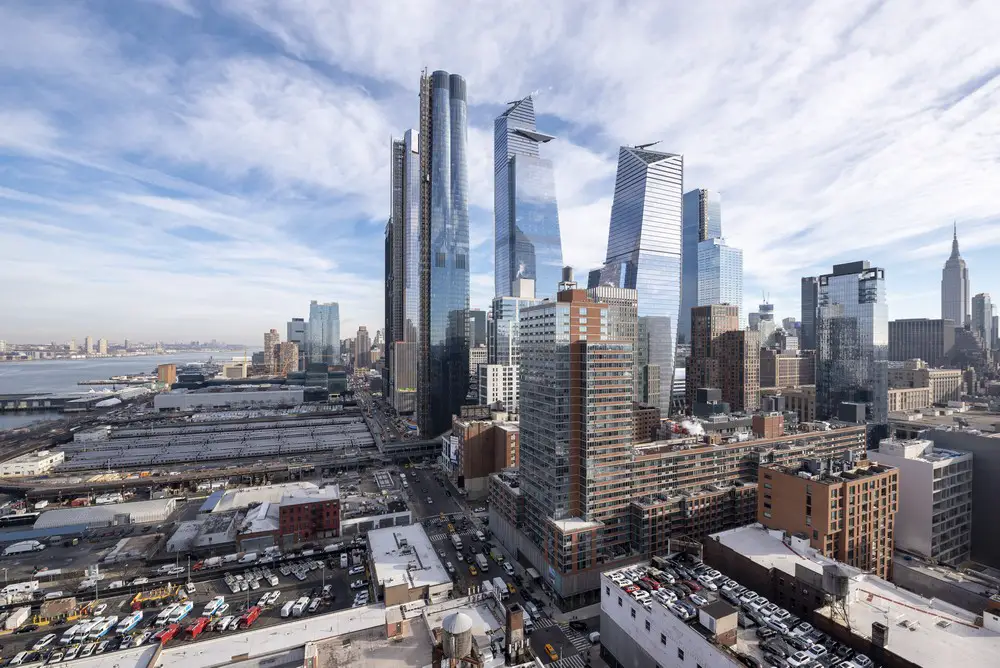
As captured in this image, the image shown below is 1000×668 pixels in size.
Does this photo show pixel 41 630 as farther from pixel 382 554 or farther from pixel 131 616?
pixel 382 554

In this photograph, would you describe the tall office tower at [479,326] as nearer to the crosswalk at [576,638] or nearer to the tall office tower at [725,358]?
the tall office tower at [725,358]

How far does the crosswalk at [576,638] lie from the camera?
4406 centimetres

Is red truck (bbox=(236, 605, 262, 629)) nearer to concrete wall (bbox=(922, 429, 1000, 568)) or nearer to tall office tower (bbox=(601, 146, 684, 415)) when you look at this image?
concrete wall (bbox=(922, 429, 1000, 568))

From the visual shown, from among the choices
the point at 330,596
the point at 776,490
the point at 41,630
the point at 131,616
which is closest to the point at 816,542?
the point at 776,490

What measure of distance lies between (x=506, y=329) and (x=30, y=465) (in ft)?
400

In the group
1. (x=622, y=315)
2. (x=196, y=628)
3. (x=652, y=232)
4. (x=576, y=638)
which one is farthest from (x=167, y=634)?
(x=652, y=232)

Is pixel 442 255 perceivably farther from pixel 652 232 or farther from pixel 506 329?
pixel 652 232

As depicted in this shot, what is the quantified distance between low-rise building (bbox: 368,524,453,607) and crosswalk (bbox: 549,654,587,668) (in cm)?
1282

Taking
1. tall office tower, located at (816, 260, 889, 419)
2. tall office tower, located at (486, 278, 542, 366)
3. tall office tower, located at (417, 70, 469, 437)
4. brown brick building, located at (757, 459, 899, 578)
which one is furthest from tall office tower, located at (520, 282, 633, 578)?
tall office tower, located at (816, 260, 889, 419)

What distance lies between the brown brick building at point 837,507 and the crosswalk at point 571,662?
24.5 m

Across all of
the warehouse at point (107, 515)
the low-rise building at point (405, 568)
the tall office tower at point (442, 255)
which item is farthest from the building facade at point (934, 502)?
the warehouse at point (107, 515)

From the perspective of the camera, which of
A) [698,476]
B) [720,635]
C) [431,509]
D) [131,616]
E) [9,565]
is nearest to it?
[720,635]

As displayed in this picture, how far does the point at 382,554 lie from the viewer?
5616 centimetres

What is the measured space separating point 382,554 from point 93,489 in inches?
2992
